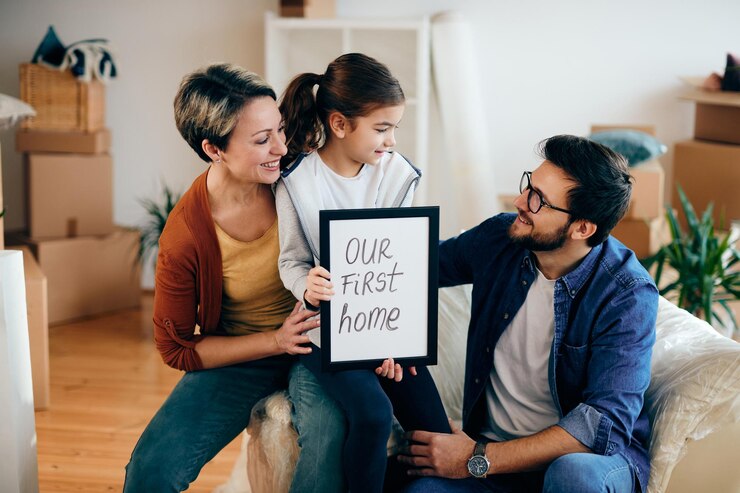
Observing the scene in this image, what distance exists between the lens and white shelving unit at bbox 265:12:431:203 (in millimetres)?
3902

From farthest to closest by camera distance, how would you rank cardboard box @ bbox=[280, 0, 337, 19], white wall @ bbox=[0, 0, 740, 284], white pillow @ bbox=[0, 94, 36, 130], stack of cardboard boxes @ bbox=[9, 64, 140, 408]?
white wall @ bbox=[0, 0, 740, 284], stack of cardboard boxes @ bbox=[9, 64, 140, 408], cardboard box @ bbox=[280, 0, 337, 19], white pillow @ bbox=[0, 94, 36, 130]

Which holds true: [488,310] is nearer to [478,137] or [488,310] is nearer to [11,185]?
[478,137]

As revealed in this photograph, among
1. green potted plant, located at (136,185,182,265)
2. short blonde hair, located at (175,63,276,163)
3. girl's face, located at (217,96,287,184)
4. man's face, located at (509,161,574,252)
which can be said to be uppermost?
short blonde hair, located at (175,63,276,163)

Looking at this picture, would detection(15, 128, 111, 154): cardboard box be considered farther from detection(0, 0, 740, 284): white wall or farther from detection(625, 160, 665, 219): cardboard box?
detection(625, 160, 665, 219): cardboard box

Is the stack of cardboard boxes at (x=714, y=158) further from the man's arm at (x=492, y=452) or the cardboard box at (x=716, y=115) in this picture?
the man's arm at (x=492, y=452)

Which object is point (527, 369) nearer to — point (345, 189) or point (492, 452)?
point (492, 452)

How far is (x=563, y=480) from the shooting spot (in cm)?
166

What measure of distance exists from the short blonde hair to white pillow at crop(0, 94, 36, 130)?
66.4 inches

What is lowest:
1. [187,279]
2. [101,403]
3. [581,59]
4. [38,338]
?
[101,403]

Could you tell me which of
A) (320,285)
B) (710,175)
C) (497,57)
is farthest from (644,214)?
(320,285)

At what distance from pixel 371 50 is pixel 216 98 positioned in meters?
2.30

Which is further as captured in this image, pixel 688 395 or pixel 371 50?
pixel 371 50

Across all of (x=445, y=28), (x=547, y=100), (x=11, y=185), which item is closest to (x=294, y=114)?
(x=445, y=28)

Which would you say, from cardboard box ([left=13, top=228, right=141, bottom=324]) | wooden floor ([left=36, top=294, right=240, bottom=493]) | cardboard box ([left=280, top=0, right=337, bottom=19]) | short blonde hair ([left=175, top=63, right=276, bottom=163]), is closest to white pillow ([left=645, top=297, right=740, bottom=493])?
short blonde hair ([left=175, top=63, right=276, bottom=163])
